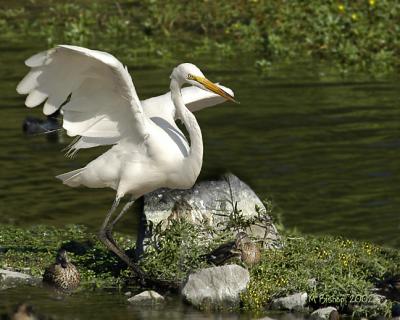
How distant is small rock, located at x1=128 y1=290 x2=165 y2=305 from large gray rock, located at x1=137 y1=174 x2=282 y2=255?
0.76m

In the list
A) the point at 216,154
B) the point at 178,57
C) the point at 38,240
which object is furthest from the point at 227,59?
the point at 38,240

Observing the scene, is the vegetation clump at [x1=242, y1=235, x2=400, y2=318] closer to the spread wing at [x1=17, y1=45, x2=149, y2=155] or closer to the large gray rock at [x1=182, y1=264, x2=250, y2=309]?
the large gray rock at [x1=182, y1=264, x2=250, y2=309]

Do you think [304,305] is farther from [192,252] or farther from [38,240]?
[38,240]

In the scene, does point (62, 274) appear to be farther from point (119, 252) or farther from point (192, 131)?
point (192, 131)

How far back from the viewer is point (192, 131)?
945 cm

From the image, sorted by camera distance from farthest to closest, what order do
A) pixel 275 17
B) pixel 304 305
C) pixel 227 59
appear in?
pixel 275 17
pixel 227 59
pixel 304 305

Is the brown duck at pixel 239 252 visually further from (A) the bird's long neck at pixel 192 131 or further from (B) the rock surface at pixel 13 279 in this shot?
(B) the rock surface at pixel 13 279

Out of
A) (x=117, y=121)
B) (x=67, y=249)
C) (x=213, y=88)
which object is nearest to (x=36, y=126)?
(x=67, y=249)

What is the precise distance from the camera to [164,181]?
9.71 meters

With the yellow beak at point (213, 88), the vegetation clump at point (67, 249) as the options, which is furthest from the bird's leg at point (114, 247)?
the yellow beak at point (213, 88)

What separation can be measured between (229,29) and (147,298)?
38.1 ft

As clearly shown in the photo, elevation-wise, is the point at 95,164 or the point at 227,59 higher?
the point at 95,164

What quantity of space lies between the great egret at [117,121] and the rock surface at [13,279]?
29.5 inches

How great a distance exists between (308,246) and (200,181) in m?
1.10
